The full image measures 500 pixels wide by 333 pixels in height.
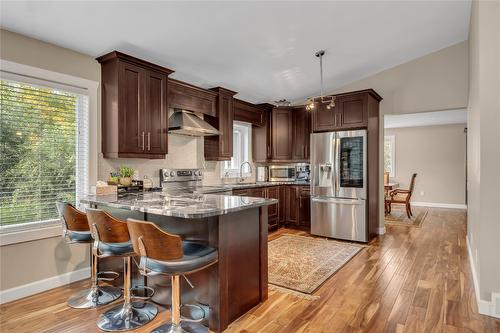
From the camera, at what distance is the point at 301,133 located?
20.2 ft

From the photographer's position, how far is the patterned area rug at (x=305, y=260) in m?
3.19

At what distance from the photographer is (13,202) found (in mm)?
2852

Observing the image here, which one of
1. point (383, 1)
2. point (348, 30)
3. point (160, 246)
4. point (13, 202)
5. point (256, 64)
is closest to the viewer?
→ point (160, 246)

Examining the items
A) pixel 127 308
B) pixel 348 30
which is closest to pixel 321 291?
pixel 127 308

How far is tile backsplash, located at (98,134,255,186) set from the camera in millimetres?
3646

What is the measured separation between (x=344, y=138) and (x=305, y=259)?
2143mm

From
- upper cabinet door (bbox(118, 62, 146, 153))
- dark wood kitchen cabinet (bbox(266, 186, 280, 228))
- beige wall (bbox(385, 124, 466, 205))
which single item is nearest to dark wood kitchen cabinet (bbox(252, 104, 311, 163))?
dark wood kitchen cabinet (bbox(266, 186, 280, 228))

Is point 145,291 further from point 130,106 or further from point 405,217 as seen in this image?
point 405,217

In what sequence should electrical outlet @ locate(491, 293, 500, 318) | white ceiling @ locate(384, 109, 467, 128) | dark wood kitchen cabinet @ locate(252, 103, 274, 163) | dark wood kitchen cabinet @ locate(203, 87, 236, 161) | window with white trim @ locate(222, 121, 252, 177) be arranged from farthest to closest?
white ceiling @ locate(384, 109, 467, 128), dark wood kitchen cabinet @ locate(252, 103, 274, 163), window with white trim @ locate(222, 121, 252, 177), dark wood kitchen cabinet @ locate(203, 87, 236, 161), electrical outlet @ locate(491, 293, 500, 318)

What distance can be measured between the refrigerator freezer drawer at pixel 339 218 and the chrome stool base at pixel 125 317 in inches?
130

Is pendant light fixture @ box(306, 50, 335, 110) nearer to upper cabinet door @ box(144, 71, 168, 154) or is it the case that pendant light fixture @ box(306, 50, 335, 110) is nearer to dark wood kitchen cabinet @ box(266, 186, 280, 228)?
dark wood kitchen cabinet @ box(266, 186, 280, 228)

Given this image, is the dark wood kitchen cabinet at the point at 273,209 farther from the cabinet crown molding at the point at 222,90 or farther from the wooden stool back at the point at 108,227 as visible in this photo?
the wooden stool back at the point at 108,227

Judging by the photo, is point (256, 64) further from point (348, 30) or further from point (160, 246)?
point (160, 246)

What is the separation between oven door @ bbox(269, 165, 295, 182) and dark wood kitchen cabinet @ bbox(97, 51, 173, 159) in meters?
3.09
